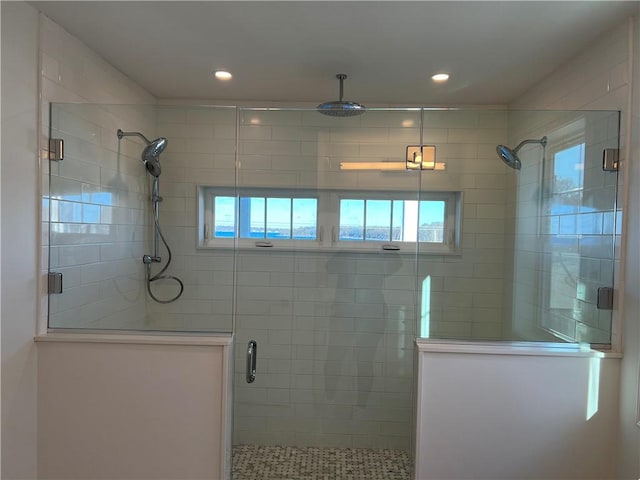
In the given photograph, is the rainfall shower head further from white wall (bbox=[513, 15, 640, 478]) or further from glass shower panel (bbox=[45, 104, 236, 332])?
white wall (bbox=[513, 15, 640, 478])

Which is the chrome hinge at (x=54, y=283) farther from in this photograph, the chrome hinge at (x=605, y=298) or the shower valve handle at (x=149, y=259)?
the chrome hinge at (x=605, y=298)

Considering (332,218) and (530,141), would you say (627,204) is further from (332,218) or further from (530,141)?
(332,218)

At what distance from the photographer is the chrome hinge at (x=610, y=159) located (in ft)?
6.39

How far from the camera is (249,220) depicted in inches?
98.1

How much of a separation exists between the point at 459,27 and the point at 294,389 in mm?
2315

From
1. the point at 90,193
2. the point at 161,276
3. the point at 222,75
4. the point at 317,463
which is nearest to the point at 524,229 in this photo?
the point at 317,463

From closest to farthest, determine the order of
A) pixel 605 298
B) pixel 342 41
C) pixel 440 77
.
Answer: pixel 605 298 → pixel 342 41 → pixel 440 77

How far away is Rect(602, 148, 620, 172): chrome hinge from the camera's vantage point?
1.95 meters

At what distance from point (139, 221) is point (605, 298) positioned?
255 cm

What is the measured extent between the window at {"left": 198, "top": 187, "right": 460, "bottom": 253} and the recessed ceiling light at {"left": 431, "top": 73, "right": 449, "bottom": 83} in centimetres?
76

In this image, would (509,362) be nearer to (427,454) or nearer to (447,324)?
(447,324)

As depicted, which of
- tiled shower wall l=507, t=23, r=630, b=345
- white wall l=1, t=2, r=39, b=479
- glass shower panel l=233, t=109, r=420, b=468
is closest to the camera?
white wall l=1, t=2, r=39, b=479

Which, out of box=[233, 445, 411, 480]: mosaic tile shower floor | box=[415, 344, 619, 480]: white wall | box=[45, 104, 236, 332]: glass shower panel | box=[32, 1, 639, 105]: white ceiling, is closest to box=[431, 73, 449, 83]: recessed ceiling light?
box=[32, 1, 639, 105]: white ceiling

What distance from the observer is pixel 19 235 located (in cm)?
187
